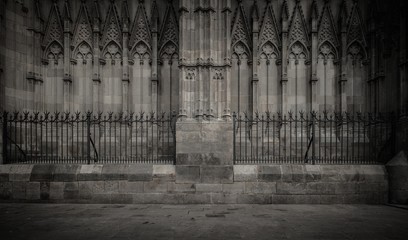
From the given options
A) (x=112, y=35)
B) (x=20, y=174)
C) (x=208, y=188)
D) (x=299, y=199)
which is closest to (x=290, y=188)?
(x=299, y=199)

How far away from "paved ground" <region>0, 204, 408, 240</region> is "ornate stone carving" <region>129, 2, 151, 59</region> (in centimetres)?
674

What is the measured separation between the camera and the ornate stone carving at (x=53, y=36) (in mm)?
12070

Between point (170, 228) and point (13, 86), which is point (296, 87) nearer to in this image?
point (170, 228)

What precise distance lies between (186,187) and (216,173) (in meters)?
1.11

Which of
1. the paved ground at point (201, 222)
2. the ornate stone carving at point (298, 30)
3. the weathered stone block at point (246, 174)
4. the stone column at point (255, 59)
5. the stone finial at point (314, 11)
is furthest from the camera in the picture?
the ornate stone carving at point (298, 30)

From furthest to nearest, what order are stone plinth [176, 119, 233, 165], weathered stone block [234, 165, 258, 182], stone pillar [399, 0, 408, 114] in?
stone pillar [399, 0, 408, 114] < stone plinth [176, 119, 233, 165] < weathered stone block [234, 165, 258, 182]

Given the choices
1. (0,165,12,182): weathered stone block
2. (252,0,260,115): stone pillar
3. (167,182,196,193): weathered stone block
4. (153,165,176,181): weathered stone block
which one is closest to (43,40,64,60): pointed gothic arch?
(0,165,12,182): weathered stone block

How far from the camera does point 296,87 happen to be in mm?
12117

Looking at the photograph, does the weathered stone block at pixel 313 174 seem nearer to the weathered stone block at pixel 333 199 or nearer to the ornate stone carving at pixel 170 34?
the weathered stone block at pixel 333 199

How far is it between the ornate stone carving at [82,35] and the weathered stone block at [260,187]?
8905mm

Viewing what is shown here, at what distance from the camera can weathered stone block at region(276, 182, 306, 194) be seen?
9188mm

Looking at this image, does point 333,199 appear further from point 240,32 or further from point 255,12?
point 255,12

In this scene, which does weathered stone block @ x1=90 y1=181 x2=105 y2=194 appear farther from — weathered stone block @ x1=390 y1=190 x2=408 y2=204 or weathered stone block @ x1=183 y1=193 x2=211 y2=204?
weathered stone block @ x1=390 y1=190 x2=408 y2=204

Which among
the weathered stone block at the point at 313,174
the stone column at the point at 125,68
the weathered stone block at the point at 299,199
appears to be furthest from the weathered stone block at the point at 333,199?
the stone column at the point at 125,68
